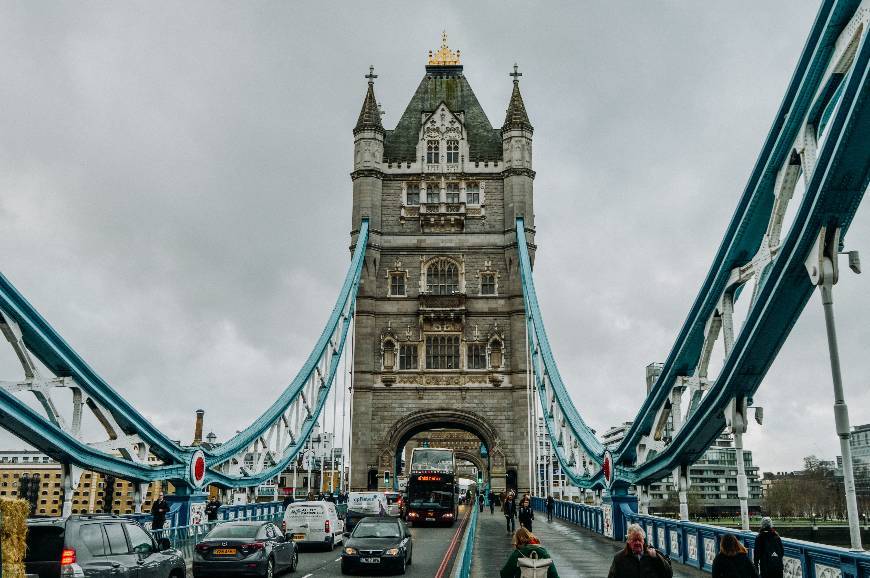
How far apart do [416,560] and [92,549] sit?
11.2 m

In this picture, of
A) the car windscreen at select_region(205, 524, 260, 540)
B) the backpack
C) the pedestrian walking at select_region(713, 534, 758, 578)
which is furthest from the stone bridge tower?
the backpack

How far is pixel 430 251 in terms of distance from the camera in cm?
5269

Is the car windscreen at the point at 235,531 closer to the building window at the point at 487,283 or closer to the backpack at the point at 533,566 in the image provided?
the backpack at the point at 533,566

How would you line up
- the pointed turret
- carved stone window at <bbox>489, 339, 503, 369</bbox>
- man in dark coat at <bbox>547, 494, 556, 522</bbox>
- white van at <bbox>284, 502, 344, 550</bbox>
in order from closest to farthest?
white van at <bbox>284, 502, 344, 550</bbox>
man in dark coat at <bbox>547, 494, 556, 522</bbox>
carved stone window at <bbox>489, 339, 503, 369</bbox>
the pointed turret

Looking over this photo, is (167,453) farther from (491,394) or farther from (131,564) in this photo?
(491,394)

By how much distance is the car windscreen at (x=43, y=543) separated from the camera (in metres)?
9.92

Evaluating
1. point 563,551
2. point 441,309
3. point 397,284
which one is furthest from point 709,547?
point 397,284

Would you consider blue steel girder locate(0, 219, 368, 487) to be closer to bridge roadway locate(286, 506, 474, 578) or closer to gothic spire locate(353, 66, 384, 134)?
bridge roadway locate(286, 506, 474, 578)

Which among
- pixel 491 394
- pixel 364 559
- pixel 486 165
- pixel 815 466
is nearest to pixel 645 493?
pixel 364 559

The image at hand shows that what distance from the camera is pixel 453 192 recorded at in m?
54.4

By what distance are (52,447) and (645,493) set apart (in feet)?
55.4

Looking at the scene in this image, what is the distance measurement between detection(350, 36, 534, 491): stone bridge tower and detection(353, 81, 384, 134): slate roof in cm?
10

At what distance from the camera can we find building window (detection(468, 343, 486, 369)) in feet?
166

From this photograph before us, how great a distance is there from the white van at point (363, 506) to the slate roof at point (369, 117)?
29.3 m
